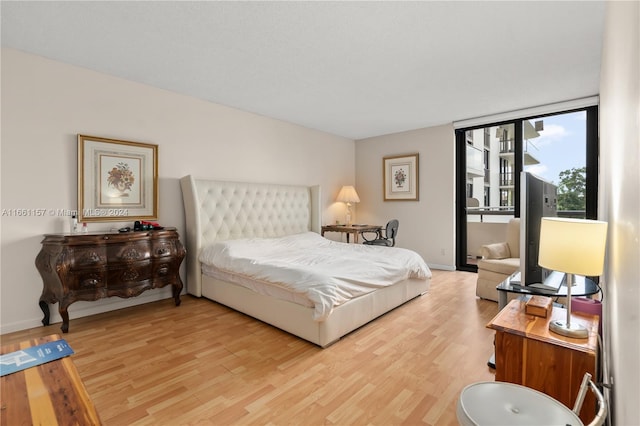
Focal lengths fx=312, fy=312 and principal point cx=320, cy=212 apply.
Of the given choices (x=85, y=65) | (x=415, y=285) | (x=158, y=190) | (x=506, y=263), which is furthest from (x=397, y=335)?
(x=85, y=65)

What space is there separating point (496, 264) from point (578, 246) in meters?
2.32

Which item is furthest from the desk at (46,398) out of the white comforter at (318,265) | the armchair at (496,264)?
the armchair at (496,264)

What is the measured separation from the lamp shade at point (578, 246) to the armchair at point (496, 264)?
2.19m

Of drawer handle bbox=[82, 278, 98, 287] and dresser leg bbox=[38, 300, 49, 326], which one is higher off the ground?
drawer handle bbox=[82, 278, 98, 287]

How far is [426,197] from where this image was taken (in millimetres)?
5355

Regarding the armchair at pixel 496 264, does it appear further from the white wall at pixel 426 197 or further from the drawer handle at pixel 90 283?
the drawer handle at pixel 90 283

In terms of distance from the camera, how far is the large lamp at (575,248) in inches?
53.5

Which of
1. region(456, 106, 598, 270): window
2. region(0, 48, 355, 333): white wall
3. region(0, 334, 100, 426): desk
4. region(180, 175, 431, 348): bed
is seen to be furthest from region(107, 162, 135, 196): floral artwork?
region(456, 106, 598, 270): window

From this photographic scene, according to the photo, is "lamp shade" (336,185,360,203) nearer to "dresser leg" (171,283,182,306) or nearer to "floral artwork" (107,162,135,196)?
"dresser leg" (171,283,182,306)

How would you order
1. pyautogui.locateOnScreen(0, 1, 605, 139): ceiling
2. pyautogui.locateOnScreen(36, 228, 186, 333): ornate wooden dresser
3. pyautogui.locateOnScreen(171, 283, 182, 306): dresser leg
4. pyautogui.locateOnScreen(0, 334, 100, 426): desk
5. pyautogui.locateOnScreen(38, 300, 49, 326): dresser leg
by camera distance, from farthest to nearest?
pyautogui.locateOnScreen(171, 283, 182, 306): dresser leg < pyautogui.locateOnScreen(38, 300, 49, 326): dresser leg < pyautogui.locateOnScreen(36, 228, 186, 333): ornate wooden dresser < pyautogui.locateOnScreen(0, 1, 605, 139): ceiling < pyautogui.locateOnScreen(0, 334, 100, 426): desk

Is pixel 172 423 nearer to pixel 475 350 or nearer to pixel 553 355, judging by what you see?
pixel 553 355

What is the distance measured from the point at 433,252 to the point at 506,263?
186 centimetres

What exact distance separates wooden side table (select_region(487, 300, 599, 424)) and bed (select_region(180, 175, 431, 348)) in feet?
3.88

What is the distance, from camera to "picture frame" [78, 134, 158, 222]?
3.06 m
